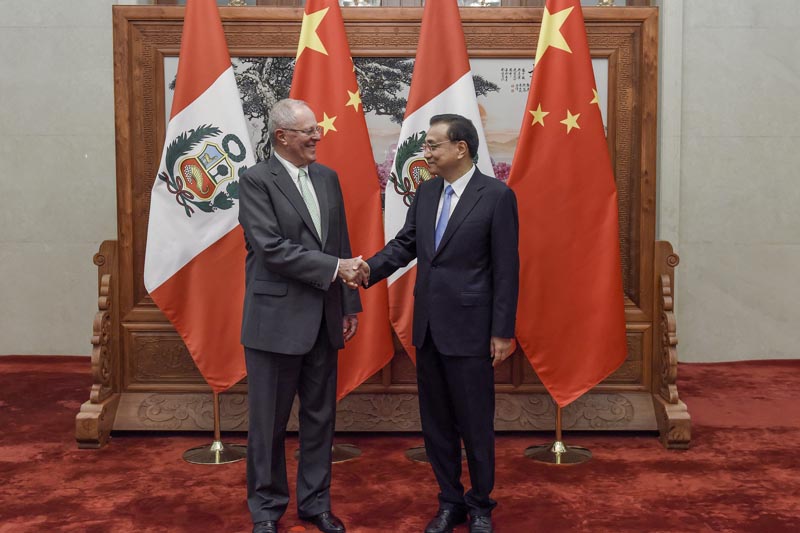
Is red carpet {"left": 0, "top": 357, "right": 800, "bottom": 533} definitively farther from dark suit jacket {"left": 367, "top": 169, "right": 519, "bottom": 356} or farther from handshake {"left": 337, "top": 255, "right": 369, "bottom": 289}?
handshake {"left": 337, "top": 255, "right": 369, "bottom": 289}

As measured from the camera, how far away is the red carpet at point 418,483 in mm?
3201

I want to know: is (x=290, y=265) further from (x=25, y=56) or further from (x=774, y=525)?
(x=25, y=56)

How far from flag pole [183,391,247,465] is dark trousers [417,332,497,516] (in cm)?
121

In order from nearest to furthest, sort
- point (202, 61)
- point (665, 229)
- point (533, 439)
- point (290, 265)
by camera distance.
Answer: point (290, 265) → point (202, 61) → point (533, 439) → point (665, 229)

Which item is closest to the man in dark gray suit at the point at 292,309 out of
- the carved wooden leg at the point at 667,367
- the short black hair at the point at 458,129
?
the short black hair at the point at 458,129

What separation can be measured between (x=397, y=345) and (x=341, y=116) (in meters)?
1.20

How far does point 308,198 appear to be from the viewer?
3148 millimetres

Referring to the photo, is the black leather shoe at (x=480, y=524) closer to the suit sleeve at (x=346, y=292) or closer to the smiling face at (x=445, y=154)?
the suit sleeve at (x=346, y=292)

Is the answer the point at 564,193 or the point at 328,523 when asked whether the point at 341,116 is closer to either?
the point at 564,193

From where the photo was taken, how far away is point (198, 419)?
4395 mm

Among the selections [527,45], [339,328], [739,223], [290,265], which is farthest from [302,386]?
[739,223]

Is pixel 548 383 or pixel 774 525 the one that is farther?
pixel 548 383

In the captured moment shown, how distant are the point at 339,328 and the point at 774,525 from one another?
5.72ft

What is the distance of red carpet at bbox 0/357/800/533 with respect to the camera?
3.20 meters
